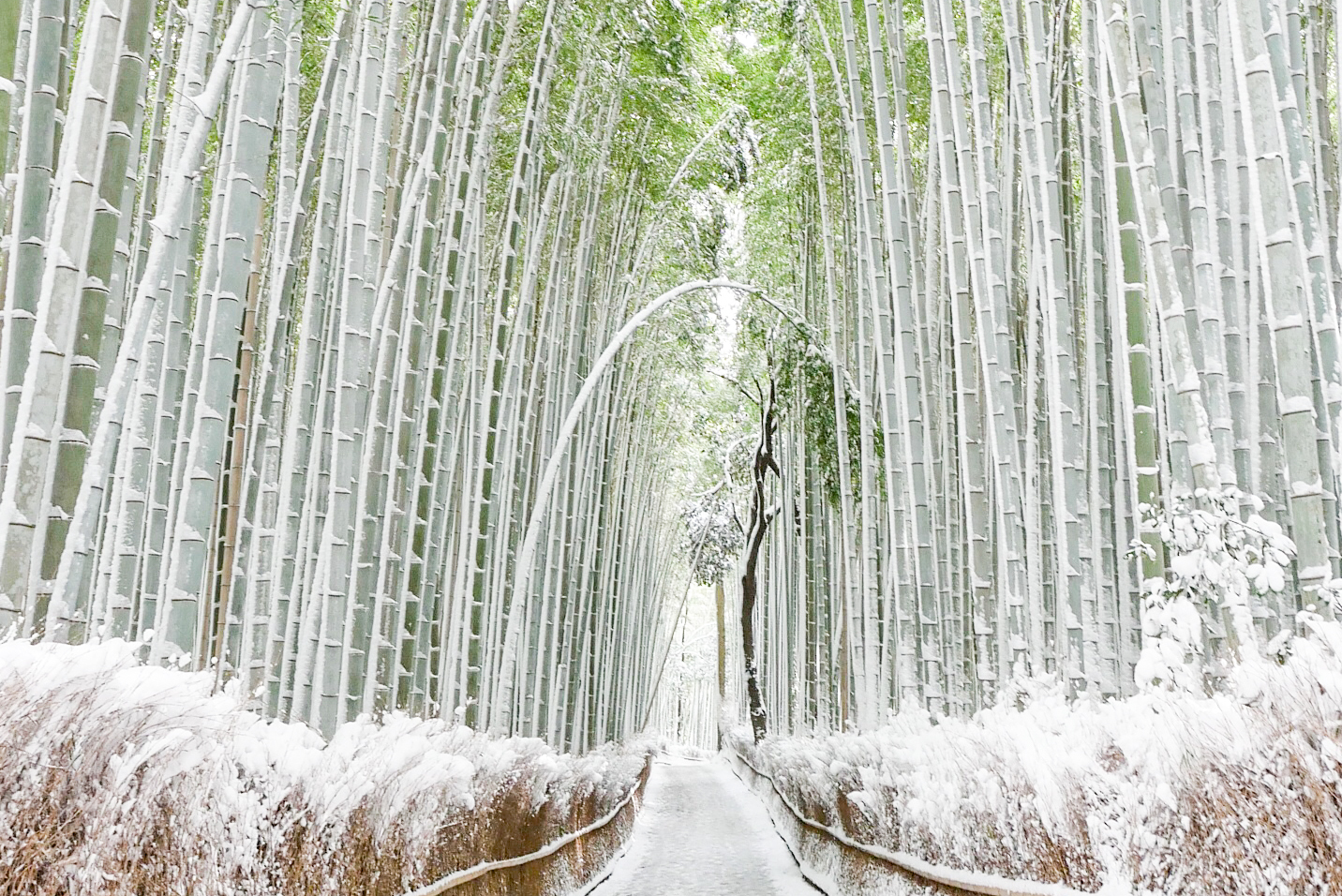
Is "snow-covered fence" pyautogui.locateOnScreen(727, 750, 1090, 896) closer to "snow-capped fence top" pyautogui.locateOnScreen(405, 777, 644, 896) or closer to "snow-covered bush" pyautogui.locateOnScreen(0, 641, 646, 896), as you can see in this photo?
"snow-capped fence top" pyautogui.locateOnScreen(405, 777, 644, 896)

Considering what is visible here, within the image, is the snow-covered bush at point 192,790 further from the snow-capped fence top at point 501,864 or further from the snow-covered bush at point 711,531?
the snow-covered bush at point 711,531

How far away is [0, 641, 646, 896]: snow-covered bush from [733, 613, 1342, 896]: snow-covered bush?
136 centimetres

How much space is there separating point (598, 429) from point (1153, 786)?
559 centimetres

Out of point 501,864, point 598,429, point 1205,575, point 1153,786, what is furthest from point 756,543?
point 1153,786

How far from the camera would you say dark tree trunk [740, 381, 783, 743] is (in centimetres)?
1057

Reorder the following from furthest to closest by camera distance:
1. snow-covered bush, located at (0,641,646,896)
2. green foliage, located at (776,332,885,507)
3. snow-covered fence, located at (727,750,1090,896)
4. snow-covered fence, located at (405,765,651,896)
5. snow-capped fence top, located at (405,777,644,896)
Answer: green foliage, located at (776,332,885,507) < snow-covered fence, located at (405,765,651,896) < snow-capped fence top, located at (405,777,644,896) < snow-covered fence, located at (727,750,1090,896) < snow-covered bush, located at (0,641,646,896)

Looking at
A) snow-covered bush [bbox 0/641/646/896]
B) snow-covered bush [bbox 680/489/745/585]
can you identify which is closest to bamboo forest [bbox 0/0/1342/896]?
snow-covered bush [bbox 0/641/646/896]

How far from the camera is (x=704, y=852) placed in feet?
22.0

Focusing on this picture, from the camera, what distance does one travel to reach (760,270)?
32.8ft

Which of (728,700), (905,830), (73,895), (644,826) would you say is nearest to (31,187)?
(73,895)

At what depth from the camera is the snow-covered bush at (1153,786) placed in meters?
1.45

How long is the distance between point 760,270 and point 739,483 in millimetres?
3646

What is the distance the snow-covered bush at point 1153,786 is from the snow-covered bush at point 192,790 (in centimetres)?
136

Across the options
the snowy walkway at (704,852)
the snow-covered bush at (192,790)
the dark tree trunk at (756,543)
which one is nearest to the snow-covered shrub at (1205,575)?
the snow-covered bush at (192,790)
